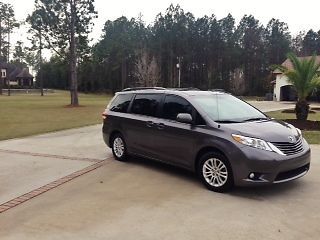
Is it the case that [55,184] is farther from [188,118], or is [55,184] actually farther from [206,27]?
[206,27]

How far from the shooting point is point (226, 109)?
716cm

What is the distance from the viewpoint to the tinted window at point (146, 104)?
785 cm

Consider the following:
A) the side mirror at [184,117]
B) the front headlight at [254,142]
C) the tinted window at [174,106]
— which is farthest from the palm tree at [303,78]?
the front headlight at [254,142]

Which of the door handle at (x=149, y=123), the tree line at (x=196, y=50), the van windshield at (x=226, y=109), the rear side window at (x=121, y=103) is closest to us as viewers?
the van windshield at (x=226, y=109)

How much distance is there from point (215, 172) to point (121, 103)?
338 cm

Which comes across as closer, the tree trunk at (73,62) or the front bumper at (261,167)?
the front bumper at (261,167)

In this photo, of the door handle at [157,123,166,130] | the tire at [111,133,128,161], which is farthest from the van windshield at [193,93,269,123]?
the tire at [111,133,128,161]

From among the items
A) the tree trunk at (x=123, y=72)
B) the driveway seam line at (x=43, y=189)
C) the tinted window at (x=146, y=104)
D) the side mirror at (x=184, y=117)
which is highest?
the tree trunk at (x=123, y=72)

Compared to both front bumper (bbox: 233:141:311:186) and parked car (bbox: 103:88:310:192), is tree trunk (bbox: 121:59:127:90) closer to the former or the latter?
parked car (bbox: 103:88:310:192)

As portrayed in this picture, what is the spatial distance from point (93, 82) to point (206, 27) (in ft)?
85.7

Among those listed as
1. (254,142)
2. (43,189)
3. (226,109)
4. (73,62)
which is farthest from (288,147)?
(73,62)

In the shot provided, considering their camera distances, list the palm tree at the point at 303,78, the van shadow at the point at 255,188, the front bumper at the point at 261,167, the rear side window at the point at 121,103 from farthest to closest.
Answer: the palm tree at the point at 303,78 → the rear side window at the point at 121,103 → the van shadow at the point at 255,188 → the front bumper at the point at 261,167

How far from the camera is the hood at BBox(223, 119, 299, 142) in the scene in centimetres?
609

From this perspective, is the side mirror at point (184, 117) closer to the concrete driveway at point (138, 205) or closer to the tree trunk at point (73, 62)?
the concrete driveway at point (138, 205)
